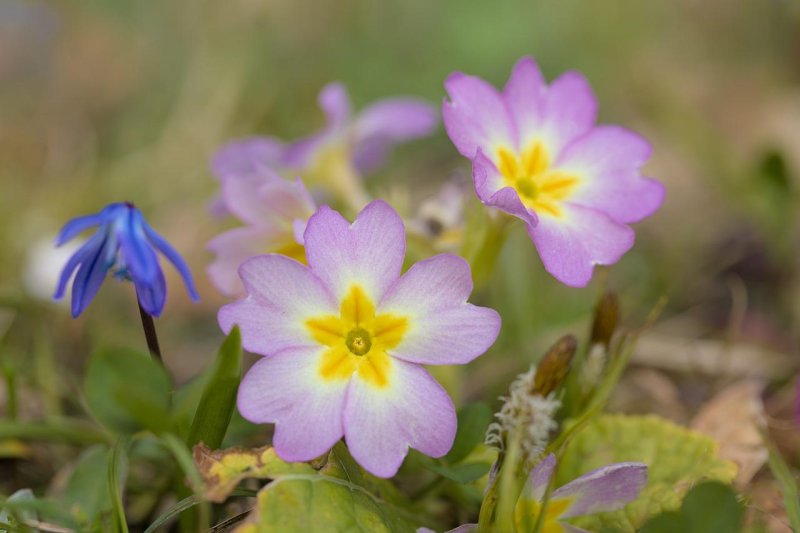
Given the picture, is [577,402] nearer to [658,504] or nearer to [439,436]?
[658,504]

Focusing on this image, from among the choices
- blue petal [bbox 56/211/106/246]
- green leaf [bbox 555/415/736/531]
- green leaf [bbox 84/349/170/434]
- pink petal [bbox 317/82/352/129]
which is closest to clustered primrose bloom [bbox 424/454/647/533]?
green leaf [bbox 555/415/736/531]

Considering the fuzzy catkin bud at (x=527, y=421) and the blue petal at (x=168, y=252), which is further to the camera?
the blue petal at (x=168, y=252)

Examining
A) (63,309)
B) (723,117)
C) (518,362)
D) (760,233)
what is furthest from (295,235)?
(723,117)

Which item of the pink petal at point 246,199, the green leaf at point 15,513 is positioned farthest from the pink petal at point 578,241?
the green leaf at point 15,513

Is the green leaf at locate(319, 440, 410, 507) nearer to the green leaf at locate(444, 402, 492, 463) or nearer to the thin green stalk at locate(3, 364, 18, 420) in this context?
the green leaf at locate(444, 402, 492, 463)

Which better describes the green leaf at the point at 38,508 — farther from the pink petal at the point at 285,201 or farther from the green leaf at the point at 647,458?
the green leaf at the point at 647,458

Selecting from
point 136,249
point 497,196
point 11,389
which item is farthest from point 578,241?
point 11,389
